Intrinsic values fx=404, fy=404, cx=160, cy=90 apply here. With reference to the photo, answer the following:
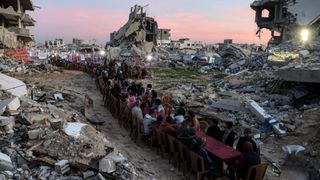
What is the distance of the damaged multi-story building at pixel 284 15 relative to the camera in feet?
114

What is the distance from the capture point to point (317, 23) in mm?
31844

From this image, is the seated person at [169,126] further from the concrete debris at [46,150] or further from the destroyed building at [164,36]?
the destroyed building at [164,36]

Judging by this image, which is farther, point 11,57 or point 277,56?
point 11,57

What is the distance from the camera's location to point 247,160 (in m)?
8.48

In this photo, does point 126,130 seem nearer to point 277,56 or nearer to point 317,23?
point 277,56

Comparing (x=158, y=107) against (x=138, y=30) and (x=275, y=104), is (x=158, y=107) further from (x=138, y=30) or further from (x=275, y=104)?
(x=138, y=30)

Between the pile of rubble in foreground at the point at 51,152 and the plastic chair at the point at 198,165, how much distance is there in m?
1.44

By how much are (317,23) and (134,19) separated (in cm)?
3967

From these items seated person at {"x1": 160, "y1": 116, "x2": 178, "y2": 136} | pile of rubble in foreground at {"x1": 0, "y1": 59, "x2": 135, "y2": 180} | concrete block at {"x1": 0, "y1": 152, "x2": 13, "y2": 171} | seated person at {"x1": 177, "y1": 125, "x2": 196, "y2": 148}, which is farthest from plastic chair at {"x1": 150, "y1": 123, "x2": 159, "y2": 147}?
concrete block at {"x1": 0, "y1": 152, "x2": 13, "y2": 171}

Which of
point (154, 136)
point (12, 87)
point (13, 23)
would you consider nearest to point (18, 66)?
point (12, 87)

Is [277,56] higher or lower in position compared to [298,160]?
higher

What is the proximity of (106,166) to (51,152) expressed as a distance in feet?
4.15

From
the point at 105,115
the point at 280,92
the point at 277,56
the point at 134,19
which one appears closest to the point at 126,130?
the point at 105,115

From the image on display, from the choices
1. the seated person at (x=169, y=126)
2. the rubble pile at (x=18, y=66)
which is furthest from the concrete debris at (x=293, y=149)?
the rubble pile at (x=18, y=66)
